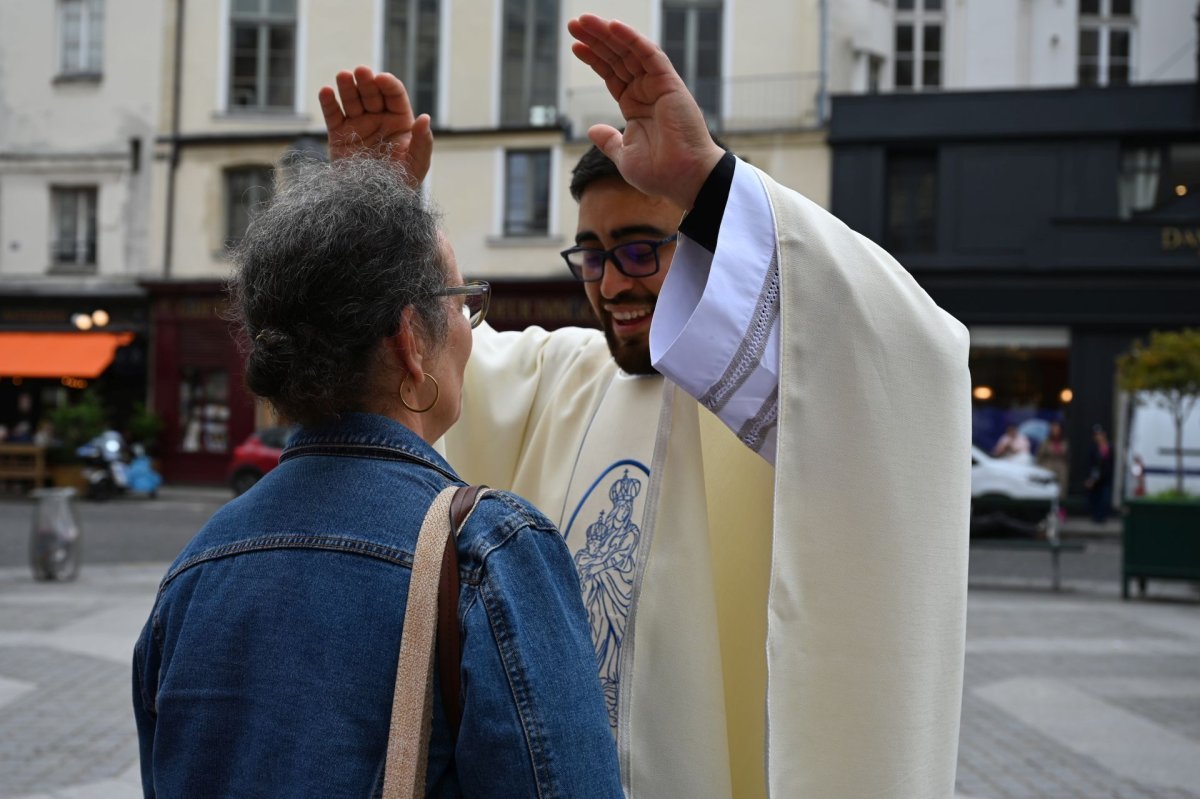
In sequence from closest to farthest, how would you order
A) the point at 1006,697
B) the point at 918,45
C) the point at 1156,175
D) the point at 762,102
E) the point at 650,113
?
the point at 650,113, the point at 1006,697, the point at 1156,175, the point at 762,102, the point at 918,45

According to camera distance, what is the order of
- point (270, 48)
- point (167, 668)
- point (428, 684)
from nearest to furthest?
point (428, 684) < point (167, 668) < point (270, 48)

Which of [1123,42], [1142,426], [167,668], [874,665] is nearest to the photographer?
[167,668]

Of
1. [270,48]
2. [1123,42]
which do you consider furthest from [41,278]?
[1123,42]

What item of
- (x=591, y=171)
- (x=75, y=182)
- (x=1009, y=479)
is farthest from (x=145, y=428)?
(x=591, y=171)

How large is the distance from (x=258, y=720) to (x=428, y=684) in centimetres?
20

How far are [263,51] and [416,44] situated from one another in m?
2.92

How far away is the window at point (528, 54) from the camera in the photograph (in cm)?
2105

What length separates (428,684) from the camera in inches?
48.3

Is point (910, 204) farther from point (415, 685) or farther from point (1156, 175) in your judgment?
point (415, 685)

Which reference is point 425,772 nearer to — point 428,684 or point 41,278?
point 428,684

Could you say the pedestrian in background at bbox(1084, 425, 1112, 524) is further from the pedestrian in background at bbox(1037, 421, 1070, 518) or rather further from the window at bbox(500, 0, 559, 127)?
the window at bbox(500, 0, 559, 127)

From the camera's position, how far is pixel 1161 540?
10.7m

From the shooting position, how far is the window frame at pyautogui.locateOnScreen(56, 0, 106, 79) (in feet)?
72.5

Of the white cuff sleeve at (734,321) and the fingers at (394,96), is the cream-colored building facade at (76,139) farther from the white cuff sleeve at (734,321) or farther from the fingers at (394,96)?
the white cuff sleeve at (734,321)
